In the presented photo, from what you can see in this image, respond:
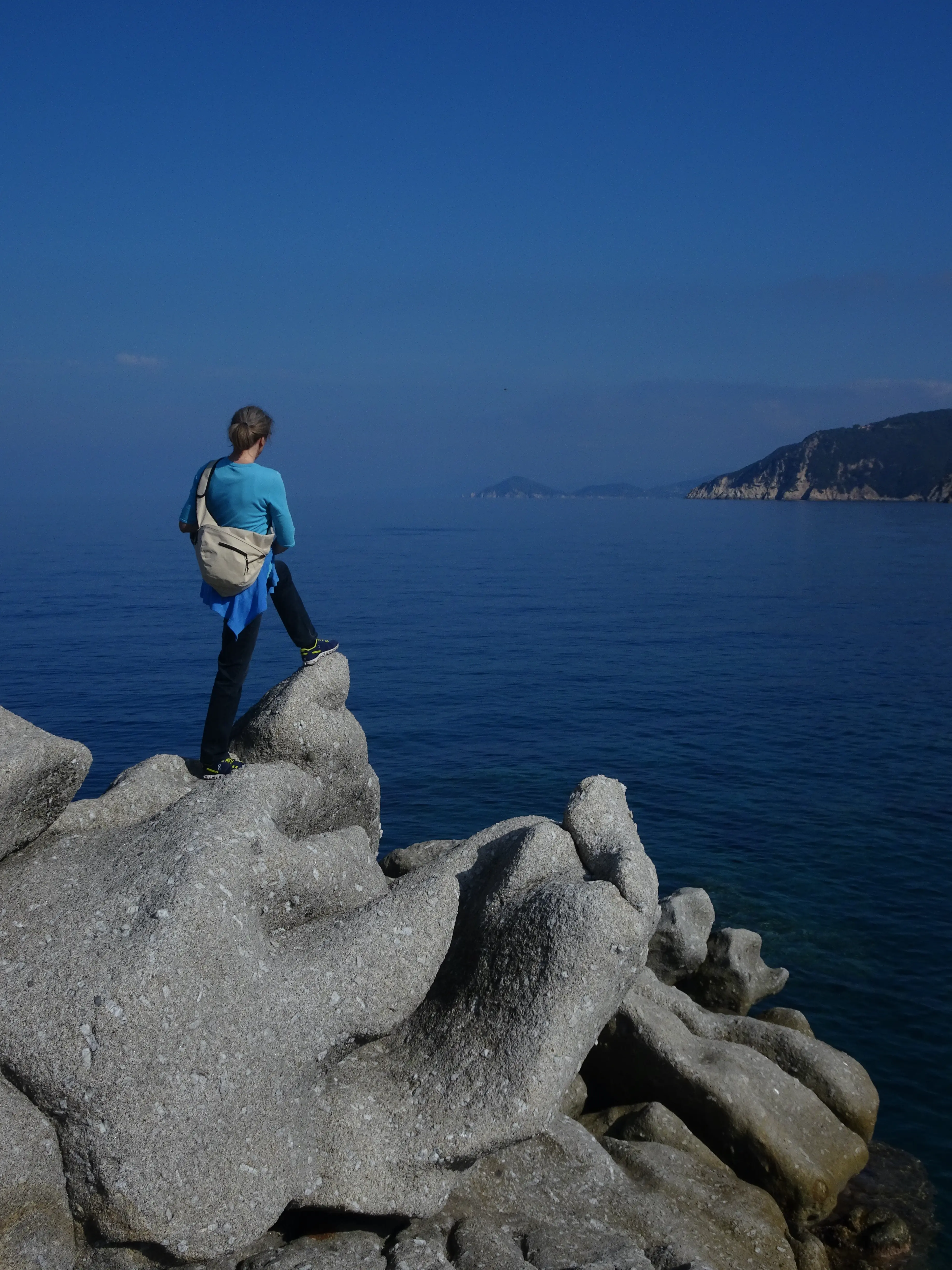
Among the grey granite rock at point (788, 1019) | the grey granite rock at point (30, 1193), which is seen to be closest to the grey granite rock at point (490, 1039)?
the grey granite rock at point (30, 1193)

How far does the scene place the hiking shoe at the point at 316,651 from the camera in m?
14.9

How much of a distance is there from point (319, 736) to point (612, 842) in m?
4.35

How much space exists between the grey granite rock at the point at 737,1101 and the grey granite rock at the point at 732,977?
365 cm

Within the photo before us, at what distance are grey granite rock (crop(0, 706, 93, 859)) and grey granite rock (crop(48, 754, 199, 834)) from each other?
0.48 metres

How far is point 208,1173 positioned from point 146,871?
9.27ft

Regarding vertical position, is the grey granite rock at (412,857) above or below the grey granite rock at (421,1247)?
above

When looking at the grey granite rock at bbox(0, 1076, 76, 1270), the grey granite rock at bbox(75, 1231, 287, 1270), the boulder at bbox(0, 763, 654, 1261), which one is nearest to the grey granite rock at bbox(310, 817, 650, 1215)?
the boulder at bbox(0, 763, 654, 1261)

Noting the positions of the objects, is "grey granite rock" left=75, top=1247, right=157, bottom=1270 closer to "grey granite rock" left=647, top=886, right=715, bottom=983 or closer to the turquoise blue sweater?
the turquoise blue sweater

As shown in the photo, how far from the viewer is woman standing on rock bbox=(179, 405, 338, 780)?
501 inches

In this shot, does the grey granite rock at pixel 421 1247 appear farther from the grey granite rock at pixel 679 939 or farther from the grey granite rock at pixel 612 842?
the grey granite rock at pixel 679 939

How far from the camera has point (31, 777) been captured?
10938 mm

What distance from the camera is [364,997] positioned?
1050 centimetres

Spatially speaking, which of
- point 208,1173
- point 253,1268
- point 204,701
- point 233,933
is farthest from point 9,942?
point 204,701

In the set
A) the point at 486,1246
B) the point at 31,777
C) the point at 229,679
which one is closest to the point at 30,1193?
the point at 31,777
